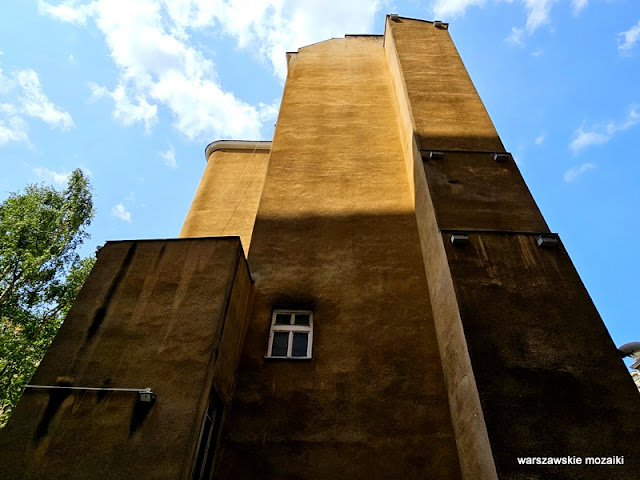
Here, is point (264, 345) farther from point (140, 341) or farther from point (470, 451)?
point (470, 451)

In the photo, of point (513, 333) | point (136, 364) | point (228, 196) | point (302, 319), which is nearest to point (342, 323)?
point (302, 319)

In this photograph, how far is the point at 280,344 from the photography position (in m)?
7.25

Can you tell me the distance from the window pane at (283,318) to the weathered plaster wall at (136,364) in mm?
786

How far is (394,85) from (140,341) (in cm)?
1175

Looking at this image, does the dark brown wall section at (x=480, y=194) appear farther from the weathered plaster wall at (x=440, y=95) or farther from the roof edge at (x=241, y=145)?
the roof edge at (x=241, y=145)

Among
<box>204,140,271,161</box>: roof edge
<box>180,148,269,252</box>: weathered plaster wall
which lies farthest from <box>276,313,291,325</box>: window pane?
<box>204,140,271,161</box>: roof edge

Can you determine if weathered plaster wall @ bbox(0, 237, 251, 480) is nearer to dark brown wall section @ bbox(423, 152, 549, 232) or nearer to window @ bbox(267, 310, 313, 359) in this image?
window @ bbox(267, 310, 313, 359)

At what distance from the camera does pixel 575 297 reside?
6.18m

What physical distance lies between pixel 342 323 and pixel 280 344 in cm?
121

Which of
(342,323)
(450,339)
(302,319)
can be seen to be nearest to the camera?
(450,339)

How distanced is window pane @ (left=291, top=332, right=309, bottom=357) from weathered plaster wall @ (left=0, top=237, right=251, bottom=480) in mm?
1007

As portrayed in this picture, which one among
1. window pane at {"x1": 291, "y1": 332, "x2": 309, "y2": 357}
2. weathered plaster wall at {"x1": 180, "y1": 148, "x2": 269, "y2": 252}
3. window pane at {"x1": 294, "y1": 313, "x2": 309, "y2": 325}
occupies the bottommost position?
window pane at {"x1": 291, "y1": 332, "x2": 309, "y2": 357}

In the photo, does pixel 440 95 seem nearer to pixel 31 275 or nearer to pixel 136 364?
pixel 136 364

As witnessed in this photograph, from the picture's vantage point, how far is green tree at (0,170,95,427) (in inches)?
547
